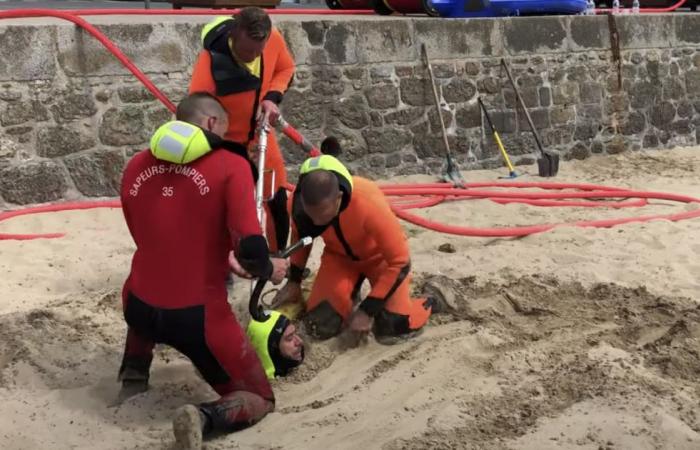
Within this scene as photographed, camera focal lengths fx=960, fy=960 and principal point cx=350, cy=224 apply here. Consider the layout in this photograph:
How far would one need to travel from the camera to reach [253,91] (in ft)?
15.7

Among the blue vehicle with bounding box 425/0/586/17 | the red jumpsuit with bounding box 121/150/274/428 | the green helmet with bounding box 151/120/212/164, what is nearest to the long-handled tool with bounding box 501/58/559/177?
the blue vehicle with bounding box 425/0/586/17

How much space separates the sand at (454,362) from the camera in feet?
10.9

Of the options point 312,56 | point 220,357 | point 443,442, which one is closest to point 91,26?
point 312,56

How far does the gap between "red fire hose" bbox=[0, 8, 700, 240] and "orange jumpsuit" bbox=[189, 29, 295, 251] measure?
1201 mm

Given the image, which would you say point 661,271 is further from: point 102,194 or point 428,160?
point 102,194

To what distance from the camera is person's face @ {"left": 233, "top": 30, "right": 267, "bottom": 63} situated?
14.6 ft

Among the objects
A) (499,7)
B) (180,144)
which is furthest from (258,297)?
(499,7)

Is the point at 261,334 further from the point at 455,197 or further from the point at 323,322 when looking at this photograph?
the point at 455,197

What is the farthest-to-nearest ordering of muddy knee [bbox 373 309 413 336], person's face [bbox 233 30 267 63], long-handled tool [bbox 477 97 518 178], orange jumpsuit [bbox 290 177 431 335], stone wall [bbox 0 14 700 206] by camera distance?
long-handled tool [bbox 477 97 518 178], stone wall [bbox 0 14 700 206], person's face [bbox 233 30 267 63], muddy knee [bbox 373 309 413 336], orange jumpsuit [bbox 290 177 431 335]

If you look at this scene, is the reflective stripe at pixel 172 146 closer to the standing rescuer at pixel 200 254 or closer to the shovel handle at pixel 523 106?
the standing rescuer at pixel 200 254

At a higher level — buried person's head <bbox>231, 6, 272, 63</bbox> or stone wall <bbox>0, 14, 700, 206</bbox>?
buried person's head <bbox>231, 6, 272, 63</bbox>

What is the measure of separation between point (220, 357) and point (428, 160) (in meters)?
4.89

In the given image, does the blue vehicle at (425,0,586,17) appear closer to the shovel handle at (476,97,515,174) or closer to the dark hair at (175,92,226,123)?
the shovel handle at (476,97,515,174)

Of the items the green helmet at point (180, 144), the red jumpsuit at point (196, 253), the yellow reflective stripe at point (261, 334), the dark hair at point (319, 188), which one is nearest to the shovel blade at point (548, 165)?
the dark hair at point (319, 188)
